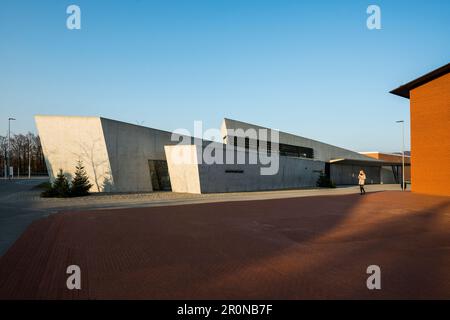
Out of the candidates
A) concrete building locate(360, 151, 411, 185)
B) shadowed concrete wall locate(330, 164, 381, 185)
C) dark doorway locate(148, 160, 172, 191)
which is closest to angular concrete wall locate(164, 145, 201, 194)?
dark doorway locate(148, 160, 172, 191)

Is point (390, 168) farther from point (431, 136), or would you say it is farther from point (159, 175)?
point (159, 175)

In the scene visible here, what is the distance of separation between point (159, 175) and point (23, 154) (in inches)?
2241

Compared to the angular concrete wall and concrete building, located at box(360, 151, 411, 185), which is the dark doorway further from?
concrete building, located at box(360, 151, 411, 185)

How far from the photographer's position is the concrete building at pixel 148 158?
81.1 ft

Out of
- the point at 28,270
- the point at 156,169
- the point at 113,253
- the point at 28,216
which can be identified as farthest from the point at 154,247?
the point at 156,169

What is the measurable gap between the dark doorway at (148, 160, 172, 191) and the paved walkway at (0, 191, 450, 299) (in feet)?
56.5

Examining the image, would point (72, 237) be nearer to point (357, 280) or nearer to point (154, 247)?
point (154, 247)

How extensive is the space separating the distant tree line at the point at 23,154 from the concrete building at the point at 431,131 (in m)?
71.0

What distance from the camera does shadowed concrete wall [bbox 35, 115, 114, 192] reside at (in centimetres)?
2462

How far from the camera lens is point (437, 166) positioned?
75.8ft

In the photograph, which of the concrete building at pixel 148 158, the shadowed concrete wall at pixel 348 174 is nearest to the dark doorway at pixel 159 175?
the concrete building at pixel 148 158

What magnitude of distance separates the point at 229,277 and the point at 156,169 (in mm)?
25099

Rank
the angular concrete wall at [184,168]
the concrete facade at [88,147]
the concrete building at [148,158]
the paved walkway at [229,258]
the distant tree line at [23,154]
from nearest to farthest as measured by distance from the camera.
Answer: the paved walkway at [229,258], the concrete facade at [88,147], the concrete building at [148,158], the angular concrete wall at [184,168], the distant tree line at [23,154]

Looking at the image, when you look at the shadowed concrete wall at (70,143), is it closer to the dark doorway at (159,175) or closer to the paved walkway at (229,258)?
the dark doorway at (159,175)
